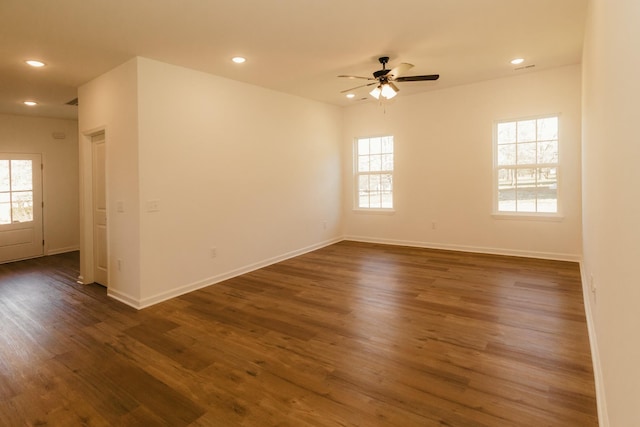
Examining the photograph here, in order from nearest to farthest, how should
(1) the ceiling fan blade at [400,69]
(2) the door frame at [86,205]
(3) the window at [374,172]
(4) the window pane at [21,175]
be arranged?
(1) the ceiling fan blade at [400,69], (2) the door frame at [86,205], (4) the window pane at [21,175], (3) the window at [374,172]

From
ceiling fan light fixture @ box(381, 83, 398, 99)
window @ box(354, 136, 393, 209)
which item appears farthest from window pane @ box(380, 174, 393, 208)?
ceiling fan light fixture @ box(381, 83, 398, 99)

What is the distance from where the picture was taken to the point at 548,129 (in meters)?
5.24

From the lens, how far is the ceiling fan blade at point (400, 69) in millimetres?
3789

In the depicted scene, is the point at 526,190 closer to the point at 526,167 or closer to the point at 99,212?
the point at 526,167

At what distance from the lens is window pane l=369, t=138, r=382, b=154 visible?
6953 millimetres

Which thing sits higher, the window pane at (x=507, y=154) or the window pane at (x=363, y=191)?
the window pane at (x=507, y=154)

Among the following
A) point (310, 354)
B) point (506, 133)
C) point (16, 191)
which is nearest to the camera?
point (310, 354)

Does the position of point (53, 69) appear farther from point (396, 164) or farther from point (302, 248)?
point (396, 164)

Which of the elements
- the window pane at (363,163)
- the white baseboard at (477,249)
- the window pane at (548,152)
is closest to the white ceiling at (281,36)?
the window pane at (548,152)

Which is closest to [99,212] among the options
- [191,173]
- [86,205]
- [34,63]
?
[86,205]

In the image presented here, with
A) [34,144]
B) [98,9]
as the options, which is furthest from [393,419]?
[34,144]

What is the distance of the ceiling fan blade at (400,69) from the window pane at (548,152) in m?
Answer: 2.86

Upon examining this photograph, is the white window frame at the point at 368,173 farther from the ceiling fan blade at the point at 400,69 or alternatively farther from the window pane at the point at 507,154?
the ceiling fan blade at the point at 400,69

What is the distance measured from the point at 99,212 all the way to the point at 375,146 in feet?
16.3
